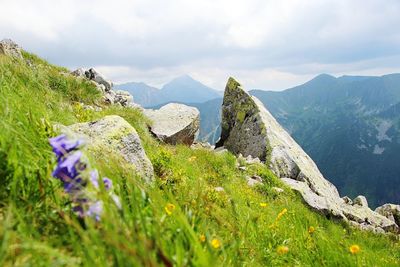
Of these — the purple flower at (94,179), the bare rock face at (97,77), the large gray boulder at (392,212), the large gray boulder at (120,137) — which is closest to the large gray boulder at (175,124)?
the bare rock face at (97,77)

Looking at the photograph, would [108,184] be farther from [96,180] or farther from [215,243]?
[215,243]

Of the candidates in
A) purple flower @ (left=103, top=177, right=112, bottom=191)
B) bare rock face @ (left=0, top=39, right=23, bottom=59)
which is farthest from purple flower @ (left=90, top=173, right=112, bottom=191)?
bare rock face @ (left=0, top=39, right=23, bottom=59)

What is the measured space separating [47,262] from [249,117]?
27.0m

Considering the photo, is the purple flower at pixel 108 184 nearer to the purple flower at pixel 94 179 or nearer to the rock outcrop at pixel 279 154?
the purple flower at pixel 94 179

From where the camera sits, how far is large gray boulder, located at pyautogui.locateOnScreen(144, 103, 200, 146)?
73.8 ft

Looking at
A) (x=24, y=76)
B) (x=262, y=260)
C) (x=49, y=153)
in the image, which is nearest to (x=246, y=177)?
(x=24, y=76)

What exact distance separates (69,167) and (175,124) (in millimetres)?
21637

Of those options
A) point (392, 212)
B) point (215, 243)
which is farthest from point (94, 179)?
point (392, 212)

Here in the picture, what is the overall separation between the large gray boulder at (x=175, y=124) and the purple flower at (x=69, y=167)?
741 inches

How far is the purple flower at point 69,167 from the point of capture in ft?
8.84

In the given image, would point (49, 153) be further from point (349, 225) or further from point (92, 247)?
point (349, 225)

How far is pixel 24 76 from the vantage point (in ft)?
39.1

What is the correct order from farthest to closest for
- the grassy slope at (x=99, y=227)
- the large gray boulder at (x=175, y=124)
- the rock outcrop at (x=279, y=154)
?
the large gray boulder at (x=175, y=124), the rock outcrop at (x=279, y=154), the grassy slope at (x=99, y=227)

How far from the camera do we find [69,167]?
2.68 m
